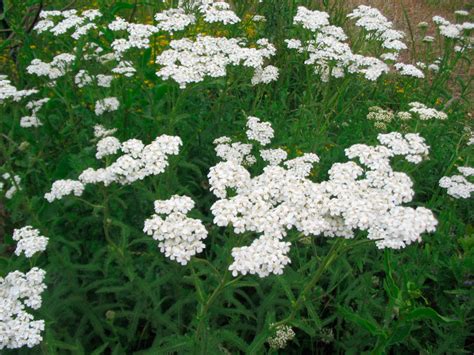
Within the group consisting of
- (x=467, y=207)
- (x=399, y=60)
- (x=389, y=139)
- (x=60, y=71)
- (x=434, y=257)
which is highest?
(x=389, y=139)

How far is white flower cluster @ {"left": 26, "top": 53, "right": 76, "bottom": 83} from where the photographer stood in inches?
152

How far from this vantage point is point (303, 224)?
2.38m

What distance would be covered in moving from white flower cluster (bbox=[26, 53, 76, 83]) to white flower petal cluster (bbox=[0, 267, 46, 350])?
5.91 feet

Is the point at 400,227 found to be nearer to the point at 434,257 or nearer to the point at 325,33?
the point at 434,257

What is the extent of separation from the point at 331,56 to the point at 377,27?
89 cm

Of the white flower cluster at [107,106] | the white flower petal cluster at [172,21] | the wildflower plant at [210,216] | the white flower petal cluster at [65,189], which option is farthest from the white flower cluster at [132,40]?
the white flower petal cluster at [65,189]

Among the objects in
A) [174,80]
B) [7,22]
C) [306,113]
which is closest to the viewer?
[174,80]

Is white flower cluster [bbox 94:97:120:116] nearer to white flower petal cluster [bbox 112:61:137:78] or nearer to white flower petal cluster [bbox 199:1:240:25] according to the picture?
white flower petal cluster [bbox 112:61:137:78]

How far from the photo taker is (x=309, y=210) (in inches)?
95.3

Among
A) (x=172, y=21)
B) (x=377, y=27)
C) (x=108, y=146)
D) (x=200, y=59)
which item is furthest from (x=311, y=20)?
(x=108, y=146)

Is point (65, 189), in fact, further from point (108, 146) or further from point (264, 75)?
point (264, 75)

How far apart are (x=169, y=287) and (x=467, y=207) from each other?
2917 millimetres

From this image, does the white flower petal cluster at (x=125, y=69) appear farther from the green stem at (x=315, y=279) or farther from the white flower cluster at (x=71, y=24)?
the green stem at (x=315, y=279)

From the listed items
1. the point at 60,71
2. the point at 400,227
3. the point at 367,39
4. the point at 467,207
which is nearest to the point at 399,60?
the point at 367,39
